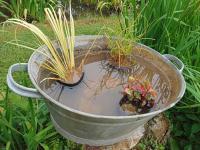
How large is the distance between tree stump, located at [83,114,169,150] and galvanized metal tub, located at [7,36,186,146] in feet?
0.93

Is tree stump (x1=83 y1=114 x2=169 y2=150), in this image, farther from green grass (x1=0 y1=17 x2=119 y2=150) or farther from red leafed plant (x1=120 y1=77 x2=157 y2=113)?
red leafed plant (x1=120 y1=77 x2=157 y2=113)

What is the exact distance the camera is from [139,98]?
230 cm

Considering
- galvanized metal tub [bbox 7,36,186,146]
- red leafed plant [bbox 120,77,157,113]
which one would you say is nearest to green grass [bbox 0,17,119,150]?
galvanized metal tub [bbox 7,36,186,146]

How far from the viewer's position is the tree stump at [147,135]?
266cm

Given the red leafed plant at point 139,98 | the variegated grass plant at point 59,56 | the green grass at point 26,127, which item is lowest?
the green grass at point 26,127

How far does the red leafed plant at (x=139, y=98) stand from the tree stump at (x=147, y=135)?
1.57 feet

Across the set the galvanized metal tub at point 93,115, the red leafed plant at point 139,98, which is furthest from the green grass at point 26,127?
the red leafed plant at point 139,98

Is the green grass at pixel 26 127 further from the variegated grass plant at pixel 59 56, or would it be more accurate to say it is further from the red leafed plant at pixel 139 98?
the red leafed plant at pixel 139 98

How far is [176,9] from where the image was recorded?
3.10 m

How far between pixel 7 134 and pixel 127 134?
0.90m

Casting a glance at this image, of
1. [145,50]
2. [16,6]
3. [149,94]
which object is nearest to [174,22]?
[145,50]

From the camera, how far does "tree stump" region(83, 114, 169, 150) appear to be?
2664mm

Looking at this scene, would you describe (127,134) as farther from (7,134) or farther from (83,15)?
(83,15)

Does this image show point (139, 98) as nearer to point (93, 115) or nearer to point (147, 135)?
point (93, 115)
